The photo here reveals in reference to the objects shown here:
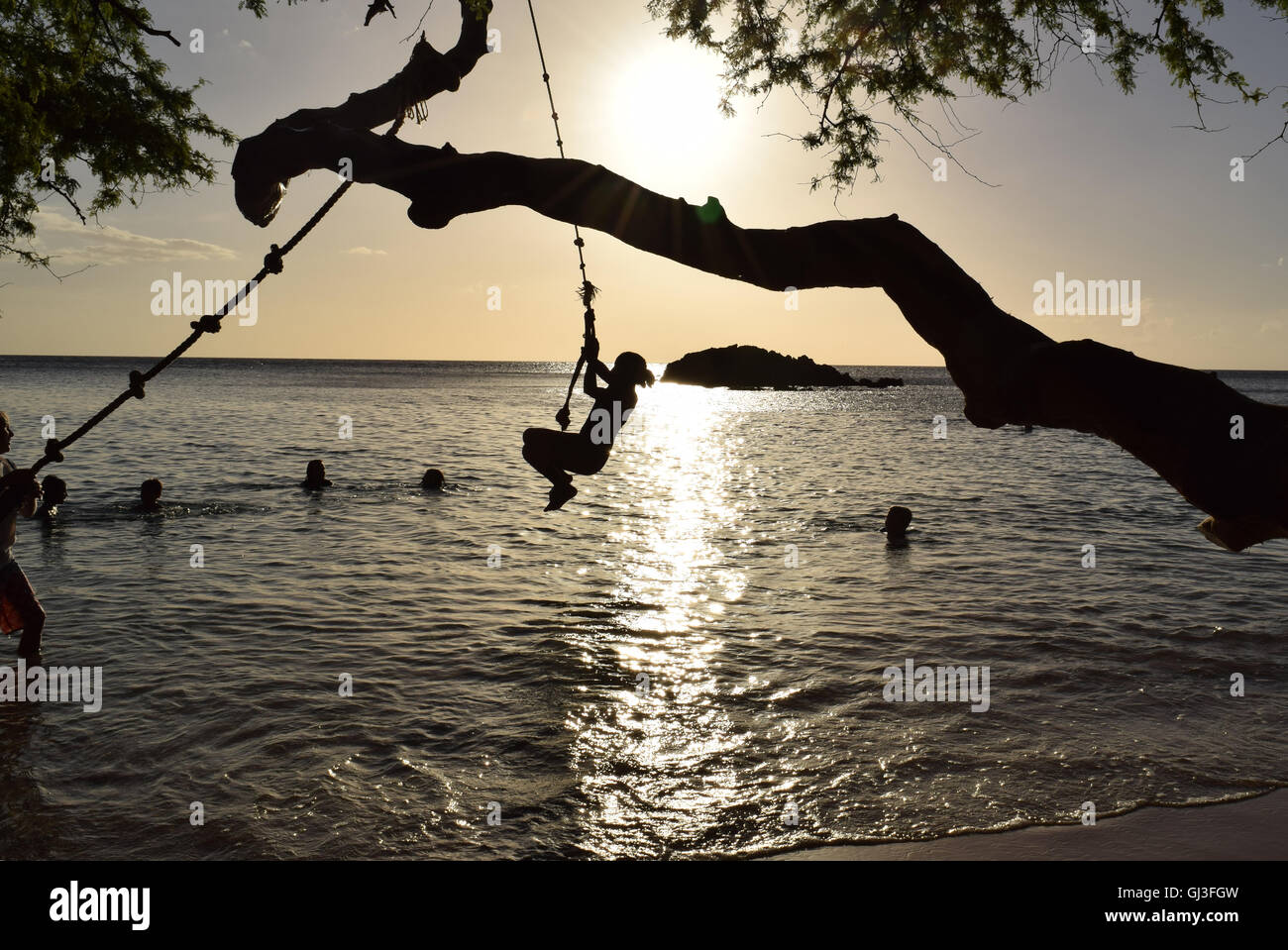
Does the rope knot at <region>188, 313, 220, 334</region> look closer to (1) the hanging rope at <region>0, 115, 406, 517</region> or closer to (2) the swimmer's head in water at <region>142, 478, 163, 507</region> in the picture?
(1) the hanging rope at <region>0, 115, 406, 517</region>

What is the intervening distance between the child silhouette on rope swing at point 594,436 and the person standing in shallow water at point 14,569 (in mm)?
5317

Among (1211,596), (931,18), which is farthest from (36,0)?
(1211,596)

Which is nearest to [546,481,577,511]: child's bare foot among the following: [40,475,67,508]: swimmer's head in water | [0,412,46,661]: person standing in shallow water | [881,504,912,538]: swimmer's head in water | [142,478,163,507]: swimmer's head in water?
[0,412,46,661]: person standing in shallow water

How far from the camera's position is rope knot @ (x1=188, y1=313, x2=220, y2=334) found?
6.13m

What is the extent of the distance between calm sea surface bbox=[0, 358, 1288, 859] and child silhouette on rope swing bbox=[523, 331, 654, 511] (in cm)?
311

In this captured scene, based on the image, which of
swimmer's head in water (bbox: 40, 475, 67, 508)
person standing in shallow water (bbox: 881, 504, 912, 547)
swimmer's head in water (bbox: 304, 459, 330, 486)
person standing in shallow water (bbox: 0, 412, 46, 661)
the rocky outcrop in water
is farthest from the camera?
the rocky outcrop in water

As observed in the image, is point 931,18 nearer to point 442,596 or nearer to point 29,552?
point 442,596

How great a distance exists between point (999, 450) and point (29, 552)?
152 feet

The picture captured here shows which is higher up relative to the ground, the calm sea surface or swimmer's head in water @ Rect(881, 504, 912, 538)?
swimmer's head in water @ Rect(881, 504, 912, 538)

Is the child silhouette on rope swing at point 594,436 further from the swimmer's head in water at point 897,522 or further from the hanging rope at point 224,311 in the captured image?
the swimmer's head in water at point 897,522

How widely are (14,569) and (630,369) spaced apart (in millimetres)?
7993

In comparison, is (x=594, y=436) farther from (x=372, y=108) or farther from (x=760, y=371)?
(x=760, y=371)

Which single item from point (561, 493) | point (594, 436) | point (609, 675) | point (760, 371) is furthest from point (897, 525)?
point (760, 371)
